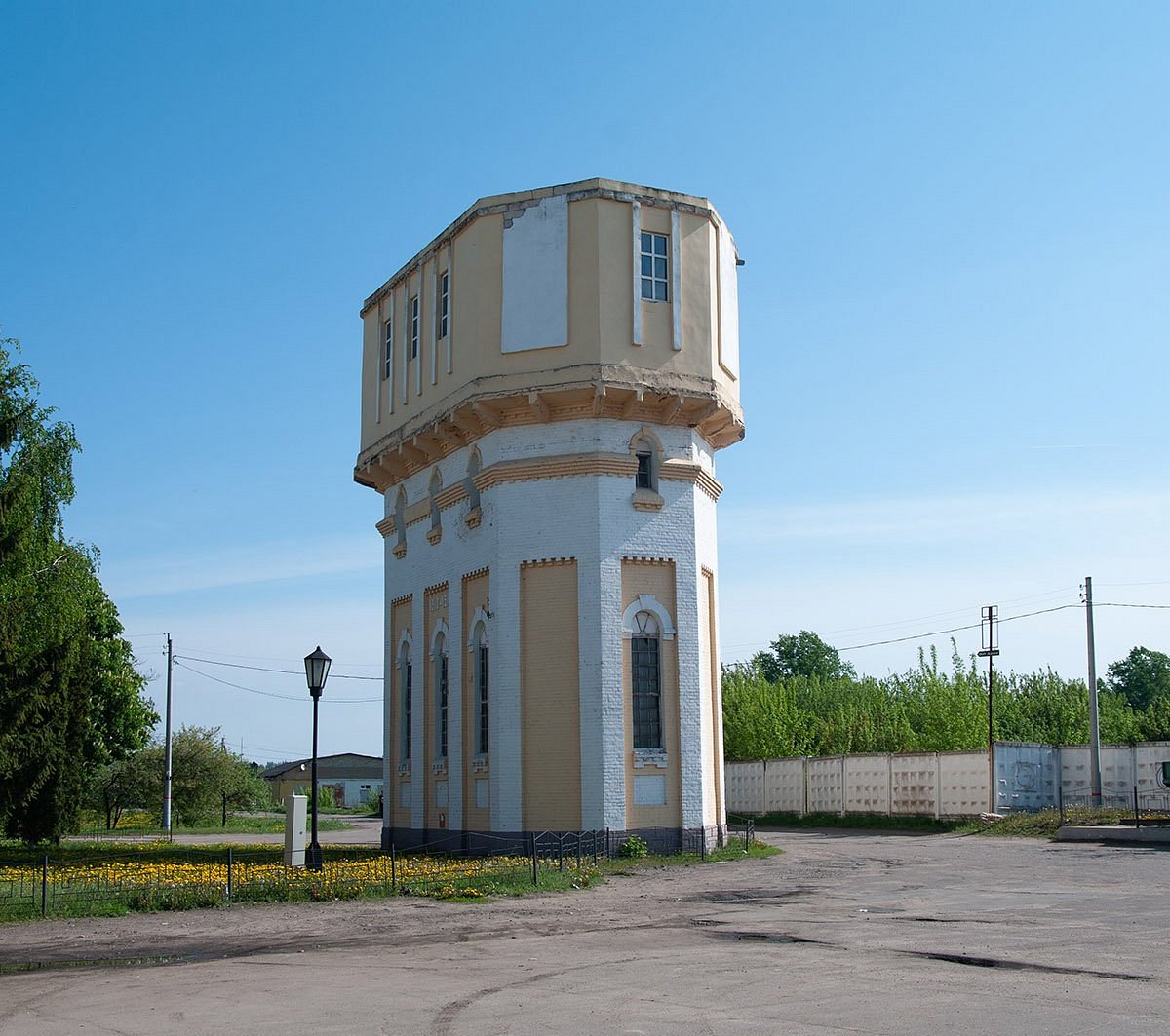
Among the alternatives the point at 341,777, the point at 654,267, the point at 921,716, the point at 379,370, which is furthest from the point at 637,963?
the point at 341,777

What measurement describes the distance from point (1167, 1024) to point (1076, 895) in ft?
30.1

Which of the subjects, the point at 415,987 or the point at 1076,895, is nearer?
the point at 415,987

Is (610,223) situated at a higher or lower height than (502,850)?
higher

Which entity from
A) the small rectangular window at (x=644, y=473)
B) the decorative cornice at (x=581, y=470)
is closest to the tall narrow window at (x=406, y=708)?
the decorative cornice at (x=581, y=470)

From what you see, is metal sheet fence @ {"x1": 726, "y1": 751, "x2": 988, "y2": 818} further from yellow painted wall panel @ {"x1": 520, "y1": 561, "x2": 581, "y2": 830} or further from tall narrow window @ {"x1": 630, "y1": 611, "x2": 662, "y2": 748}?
yellow painted wall panel @ {"x1": 520, "y1": 561, "x2": 581, "y2": 830}

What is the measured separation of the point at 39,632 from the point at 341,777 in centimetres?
8299

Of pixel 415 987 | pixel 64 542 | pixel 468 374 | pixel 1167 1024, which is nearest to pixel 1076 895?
pixel 1167 1024

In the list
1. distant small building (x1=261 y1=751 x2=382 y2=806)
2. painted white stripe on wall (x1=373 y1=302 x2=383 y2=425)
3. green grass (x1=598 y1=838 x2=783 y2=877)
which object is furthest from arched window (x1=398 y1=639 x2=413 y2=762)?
distant small building (x1=261 y1=751 x2=382 y2=806)

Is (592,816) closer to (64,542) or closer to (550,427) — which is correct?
(550,427)

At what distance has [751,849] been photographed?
80.9 ft

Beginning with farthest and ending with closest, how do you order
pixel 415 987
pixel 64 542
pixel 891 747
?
pixel 891 747 < pixel 64 542 < pixel 415 987

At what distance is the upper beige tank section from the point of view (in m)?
24.5

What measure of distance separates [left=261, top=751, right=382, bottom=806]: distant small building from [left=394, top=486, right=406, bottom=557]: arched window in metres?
77.5

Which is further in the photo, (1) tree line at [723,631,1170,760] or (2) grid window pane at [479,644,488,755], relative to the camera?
(1) tree line at [723,631,1170,760]
